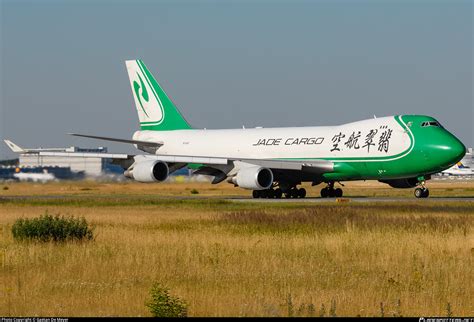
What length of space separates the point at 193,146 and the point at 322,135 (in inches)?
396

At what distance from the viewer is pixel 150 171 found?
47781 mm

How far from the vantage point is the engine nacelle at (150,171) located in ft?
157

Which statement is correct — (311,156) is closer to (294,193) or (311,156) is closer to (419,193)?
(294,193)

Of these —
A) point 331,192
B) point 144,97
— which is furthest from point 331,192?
point 144,97

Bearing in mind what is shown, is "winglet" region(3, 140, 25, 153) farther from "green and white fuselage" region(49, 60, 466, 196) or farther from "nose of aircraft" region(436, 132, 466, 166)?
"nose of aircraft" region(436, 132, 466, 166)

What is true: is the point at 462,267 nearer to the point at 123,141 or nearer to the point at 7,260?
the point at 7,260

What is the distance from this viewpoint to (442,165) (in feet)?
145

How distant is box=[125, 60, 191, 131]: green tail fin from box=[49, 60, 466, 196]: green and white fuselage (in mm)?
2092

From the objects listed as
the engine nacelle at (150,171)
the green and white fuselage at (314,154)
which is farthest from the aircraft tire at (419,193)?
the engine nacelle at (150,171)

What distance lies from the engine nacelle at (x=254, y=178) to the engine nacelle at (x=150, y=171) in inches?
150

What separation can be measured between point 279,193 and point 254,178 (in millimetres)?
4368

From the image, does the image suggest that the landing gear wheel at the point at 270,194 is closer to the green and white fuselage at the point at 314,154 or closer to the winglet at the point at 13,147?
the green and white fuselage at the point at 314,154

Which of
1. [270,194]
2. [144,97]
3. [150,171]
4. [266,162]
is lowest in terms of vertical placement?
[270,194]

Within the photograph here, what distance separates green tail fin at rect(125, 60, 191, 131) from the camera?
5866cm
